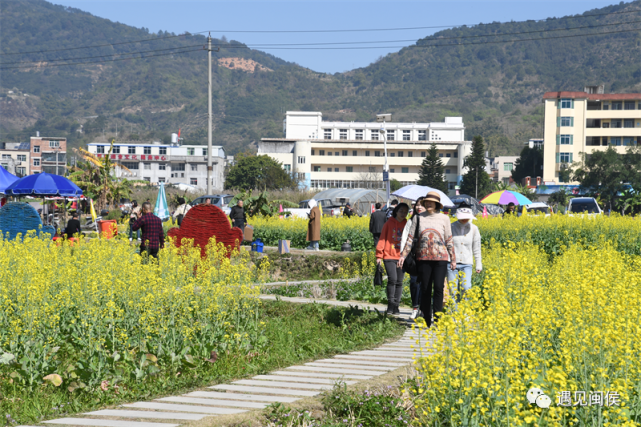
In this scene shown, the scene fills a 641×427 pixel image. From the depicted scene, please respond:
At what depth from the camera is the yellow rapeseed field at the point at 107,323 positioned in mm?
5900

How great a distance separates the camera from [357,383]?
218 inches

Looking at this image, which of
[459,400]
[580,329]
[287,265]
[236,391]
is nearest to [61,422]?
[236,391]

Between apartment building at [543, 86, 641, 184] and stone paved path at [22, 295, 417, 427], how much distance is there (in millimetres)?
81729

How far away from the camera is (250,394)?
17.6ft

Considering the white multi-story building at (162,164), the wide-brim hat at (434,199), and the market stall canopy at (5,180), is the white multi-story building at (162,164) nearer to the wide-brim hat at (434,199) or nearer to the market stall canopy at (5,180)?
the market stall canopy at (5,180)

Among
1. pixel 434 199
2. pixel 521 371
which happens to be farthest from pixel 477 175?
pixel 521 371

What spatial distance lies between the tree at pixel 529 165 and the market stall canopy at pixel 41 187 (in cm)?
7848

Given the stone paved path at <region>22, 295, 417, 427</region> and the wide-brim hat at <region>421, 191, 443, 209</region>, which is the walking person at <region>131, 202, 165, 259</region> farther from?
the stone paved path at <region>22, 295, 417, 427</region>

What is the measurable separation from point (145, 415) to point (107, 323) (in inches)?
90.0

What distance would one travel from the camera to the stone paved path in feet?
15.7

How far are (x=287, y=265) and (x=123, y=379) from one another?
445 inches

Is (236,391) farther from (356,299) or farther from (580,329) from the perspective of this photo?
(356,299)

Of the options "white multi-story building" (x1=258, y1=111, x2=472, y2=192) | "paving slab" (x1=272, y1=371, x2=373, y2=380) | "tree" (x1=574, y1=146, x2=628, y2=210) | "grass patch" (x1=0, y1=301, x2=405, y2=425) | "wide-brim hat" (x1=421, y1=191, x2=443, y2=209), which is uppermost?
"white multi-story building" (x1=258, y1=111, x2=472, y2=192)

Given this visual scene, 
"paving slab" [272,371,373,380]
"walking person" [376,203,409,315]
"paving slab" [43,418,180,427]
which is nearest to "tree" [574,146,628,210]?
"walking person" [376,203,409,315]
